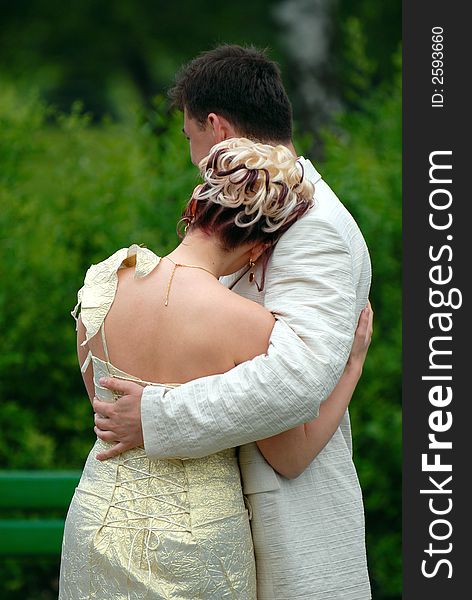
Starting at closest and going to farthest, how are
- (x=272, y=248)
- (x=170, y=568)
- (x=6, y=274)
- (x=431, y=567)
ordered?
(x=170, y=568), (x=272, y=248), (x=431, y=567), (x=6, y=274)

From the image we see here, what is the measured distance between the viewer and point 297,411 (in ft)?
8.79

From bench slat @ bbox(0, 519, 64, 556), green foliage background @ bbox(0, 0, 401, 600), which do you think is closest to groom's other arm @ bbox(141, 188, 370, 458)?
bench slat @ bbox(0, 519, 64, 556)

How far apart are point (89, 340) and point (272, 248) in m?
0.53

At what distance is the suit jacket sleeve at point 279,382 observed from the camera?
2.64m

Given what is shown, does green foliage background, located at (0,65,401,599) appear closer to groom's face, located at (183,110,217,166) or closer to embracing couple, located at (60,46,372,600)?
groom's face, located at (183,110,217,166)

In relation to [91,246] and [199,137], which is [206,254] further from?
[91,246]

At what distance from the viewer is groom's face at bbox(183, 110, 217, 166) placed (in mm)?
3115

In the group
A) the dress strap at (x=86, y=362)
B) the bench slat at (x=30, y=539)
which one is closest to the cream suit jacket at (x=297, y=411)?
the dress strap at (x=86, y=362)

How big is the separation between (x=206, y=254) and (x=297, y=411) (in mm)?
464

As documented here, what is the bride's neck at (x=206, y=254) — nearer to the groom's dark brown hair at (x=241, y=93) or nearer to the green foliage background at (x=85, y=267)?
the groom's dark brown hair at (x=241, y=93)

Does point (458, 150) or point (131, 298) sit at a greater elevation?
point (458, 150)

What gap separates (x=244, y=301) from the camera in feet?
8.87

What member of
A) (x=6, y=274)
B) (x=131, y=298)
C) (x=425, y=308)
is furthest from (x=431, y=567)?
(x=6, y=274)

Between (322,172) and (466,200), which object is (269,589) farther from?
(322,172)
